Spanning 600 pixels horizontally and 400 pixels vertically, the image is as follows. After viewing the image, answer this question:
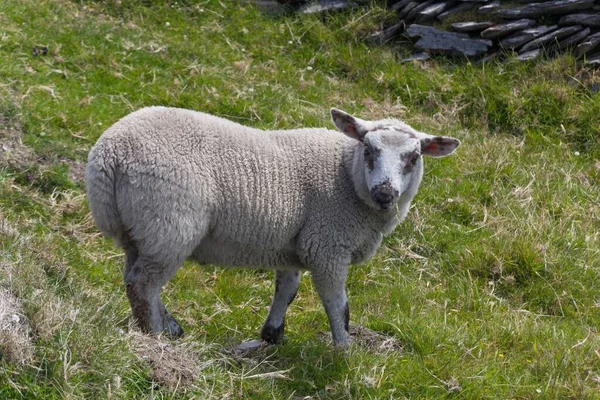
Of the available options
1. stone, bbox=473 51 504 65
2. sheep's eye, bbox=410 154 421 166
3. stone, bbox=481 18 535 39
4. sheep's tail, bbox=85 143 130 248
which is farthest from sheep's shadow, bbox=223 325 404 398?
stone, bbox=481 18 535 39

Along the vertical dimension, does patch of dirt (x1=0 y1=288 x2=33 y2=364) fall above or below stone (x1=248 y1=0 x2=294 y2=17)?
above

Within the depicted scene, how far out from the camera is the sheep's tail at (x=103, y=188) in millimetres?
5578

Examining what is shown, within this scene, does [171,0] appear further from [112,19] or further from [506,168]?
[506,168]

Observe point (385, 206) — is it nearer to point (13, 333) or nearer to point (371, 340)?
point (371, 340)

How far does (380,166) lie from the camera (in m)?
5.96

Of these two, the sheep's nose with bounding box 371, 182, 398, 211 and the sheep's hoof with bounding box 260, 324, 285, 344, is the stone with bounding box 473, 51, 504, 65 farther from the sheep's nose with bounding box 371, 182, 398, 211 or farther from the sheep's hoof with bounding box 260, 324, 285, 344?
the sheep's hoof with bounding box 260, 324, 285, 344

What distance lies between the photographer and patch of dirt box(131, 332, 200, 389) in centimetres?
483

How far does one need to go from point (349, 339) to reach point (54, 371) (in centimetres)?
243

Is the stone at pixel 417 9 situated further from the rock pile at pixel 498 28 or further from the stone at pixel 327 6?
the stone at pixel 327 6

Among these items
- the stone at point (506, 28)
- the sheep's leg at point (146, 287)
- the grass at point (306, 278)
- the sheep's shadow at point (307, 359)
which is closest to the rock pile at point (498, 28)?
the stone at point (506, 28)

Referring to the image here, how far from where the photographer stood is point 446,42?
1051 cm

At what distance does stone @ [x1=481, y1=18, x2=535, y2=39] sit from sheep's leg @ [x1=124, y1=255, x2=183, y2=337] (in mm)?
5950

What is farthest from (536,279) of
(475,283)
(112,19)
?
(112,19)

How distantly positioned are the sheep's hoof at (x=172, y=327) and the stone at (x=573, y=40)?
19.7 ft
